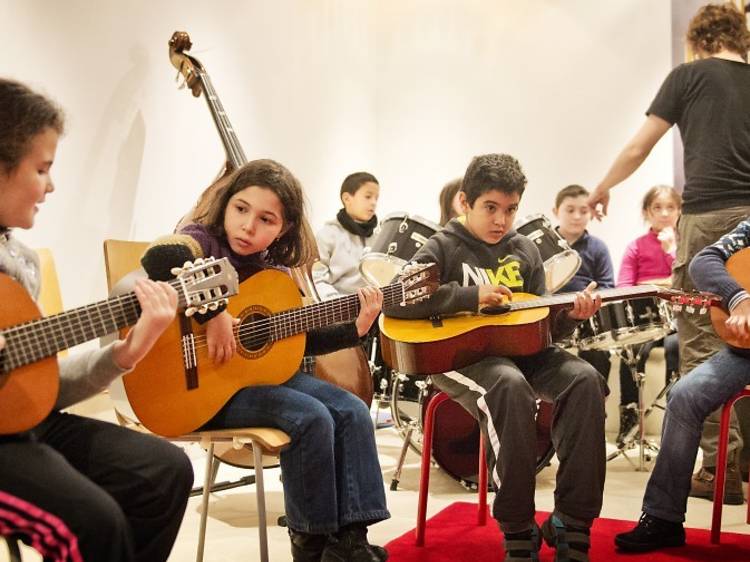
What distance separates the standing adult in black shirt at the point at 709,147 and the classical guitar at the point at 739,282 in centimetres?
44

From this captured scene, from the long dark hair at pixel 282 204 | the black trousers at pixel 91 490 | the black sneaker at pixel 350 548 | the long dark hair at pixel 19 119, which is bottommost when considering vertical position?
the black sneaker at pixel 350 548

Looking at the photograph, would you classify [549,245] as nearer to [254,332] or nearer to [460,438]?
[460,438]

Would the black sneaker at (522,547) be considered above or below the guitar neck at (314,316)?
below

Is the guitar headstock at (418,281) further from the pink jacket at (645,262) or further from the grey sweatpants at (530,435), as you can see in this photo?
the pink jacket at (645,262)

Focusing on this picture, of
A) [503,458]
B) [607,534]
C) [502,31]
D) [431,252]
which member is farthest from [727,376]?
[502,31]

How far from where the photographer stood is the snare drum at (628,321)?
3.65 metres

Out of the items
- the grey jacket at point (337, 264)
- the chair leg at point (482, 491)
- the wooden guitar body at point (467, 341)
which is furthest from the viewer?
the grey jacket at point (337, 264)

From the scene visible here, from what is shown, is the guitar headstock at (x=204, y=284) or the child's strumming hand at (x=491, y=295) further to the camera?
the child's strumming hand at (x=491, y=295)

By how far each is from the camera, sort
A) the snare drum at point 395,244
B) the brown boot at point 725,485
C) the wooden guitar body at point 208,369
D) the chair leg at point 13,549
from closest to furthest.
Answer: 1. the chair leg at point 13,549
2. the wooden guitar body at point 208,369
3. the brown boot at point 725,485
4. the snare drum at point 395,244

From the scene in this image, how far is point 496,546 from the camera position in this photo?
9.32 ft

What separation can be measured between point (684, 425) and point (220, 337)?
156 cm

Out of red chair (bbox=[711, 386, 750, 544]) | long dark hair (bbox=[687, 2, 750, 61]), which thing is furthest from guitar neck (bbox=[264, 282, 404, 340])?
long dark hair (bbox=[687, 2, 750, 61])

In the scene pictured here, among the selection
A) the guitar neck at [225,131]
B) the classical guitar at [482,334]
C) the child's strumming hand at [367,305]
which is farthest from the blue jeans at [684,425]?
the guitar neck at [225,131]

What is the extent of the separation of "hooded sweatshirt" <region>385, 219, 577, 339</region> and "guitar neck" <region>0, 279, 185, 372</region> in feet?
3.71
